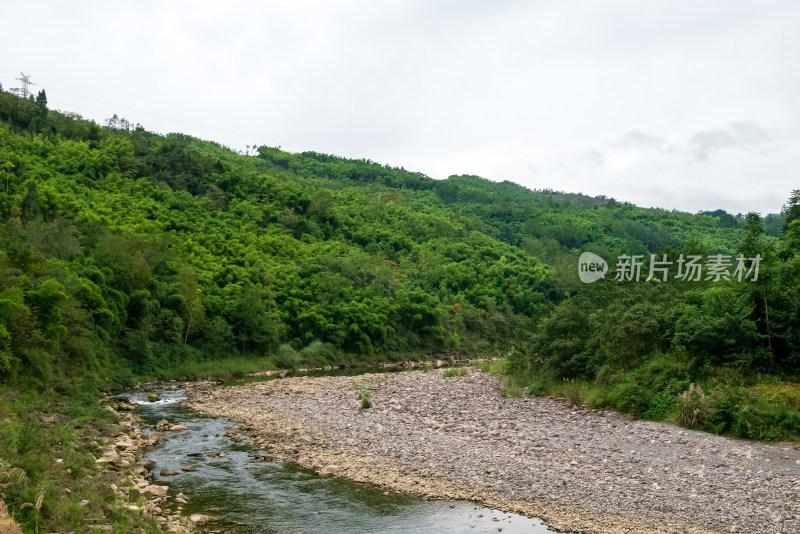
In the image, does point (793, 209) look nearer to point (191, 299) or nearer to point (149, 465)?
point (149, 465)

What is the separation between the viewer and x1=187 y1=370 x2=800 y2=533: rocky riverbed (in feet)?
43.8

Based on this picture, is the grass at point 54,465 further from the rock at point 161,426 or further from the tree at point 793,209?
the tree at point 793,209

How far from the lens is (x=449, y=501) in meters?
15.1

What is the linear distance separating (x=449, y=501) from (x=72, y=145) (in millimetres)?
69623

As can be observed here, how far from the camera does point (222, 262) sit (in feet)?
190

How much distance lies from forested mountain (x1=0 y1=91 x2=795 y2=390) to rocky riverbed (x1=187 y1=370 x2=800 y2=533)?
29.9 ft

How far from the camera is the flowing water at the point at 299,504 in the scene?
13.7 metres

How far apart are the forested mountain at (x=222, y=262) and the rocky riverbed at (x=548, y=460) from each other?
9.12m

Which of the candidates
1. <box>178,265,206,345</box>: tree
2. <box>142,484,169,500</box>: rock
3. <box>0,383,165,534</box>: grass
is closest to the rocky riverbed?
<box>142,484,169,500</box>: rock

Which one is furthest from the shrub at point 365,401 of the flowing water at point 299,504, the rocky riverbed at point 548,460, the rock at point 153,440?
the rock at point 153,440

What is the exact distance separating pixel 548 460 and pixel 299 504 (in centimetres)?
664

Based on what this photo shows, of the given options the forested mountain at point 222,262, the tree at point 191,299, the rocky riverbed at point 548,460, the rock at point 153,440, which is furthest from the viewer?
the tree at point 191,299

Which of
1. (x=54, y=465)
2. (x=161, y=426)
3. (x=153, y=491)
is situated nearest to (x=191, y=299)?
(x=161, y=426)

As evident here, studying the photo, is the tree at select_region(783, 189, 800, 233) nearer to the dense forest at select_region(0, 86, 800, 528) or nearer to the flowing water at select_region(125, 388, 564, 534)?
the dense forest at select_region(0, 86, 800, 528)
